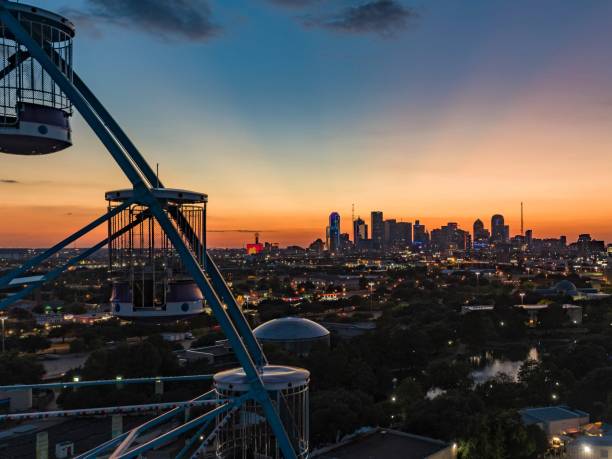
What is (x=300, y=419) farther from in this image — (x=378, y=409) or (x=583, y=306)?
(x=583, y=306)

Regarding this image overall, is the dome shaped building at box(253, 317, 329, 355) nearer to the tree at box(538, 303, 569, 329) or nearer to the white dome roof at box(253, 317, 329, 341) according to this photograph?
the white dome roof at box(253, 317, 329, 341)

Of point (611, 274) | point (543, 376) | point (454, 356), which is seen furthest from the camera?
point (611, 274)

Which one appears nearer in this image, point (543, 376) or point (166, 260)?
point (166, 260)

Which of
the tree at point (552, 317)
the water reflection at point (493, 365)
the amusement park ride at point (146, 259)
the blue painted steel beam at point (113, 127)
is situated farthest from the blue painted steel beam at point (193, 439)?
the tree at point (552, 317)

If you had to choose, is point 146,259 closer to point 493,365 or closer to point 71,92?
point 71,92

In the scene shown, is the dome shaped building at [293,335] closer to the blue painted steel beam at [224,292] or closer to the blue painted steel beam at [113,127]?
the blue painted steel beam at [224,292]

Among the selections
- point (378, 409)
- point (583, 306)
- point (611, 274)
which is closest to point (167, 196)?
point (378, 409)

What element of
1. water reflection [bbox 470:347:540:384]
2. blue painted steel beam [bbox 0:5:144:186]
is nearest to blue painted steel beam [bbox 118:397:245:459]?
blue painted steel beam [bbox 0:5:144:186]
